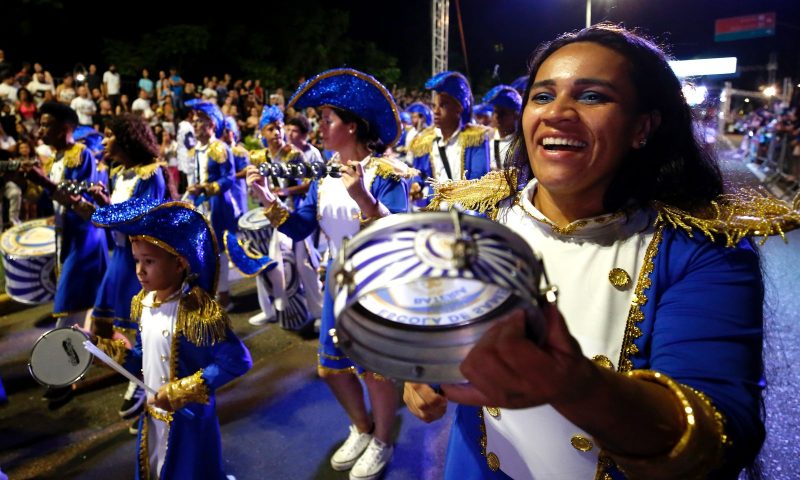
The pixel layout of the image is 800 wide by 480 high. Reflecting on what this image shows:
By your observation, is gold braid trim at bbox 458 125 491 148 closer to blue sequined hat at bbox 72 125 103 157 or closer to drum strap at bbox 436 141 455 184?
drum strap at bbox 436 141 455 184

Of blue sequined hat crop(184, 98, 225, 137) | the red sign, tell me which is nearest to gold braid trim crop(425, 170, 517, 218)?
blue sequined hat crop(184, 98, 225, 137)

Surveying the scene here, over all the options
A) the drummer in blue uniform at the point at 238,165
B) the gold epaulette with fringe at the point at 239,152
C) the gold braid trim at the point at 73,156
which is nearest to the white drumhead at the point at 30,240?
the gold braid trim at the point at 73,156

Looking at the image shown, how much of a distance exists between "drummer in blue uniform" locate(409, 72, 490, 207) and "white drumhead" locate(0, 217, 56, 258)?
12.6 ft

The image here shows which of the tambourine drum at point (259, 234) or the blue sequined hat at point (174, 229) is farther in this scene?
the tambourine drum at point (259, 234)

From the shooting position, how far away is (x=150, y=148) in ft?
15.2

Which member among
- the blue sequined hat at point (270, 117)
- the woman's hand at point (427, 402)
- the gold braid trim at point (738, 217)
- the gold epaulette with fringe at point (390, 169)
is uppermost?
the blue sequined hat at point (270, 117)

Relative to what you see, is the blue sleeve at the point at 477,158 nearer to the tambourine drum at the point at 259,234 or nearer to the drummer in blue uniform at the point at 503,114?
the drummer in blue uniform at the point at 503,114

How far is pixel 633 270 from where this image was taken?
131cm

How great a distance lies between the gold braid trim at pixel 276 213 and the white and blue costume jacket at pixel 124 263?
1422 mm

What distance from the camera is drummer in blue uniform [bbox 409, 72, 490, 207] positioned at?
5.79 metres

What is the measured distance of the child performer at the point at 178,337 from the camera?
2518 millimetres

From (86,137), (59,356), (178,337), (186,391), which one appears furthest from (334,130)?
(86,137)

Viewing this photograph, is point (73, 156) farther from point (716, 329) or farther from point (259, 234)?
point (716, 329)

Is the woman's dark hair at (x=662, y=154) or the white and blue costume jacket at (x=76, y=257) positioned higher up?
the woman's dark hair at (x=662, y=154)
